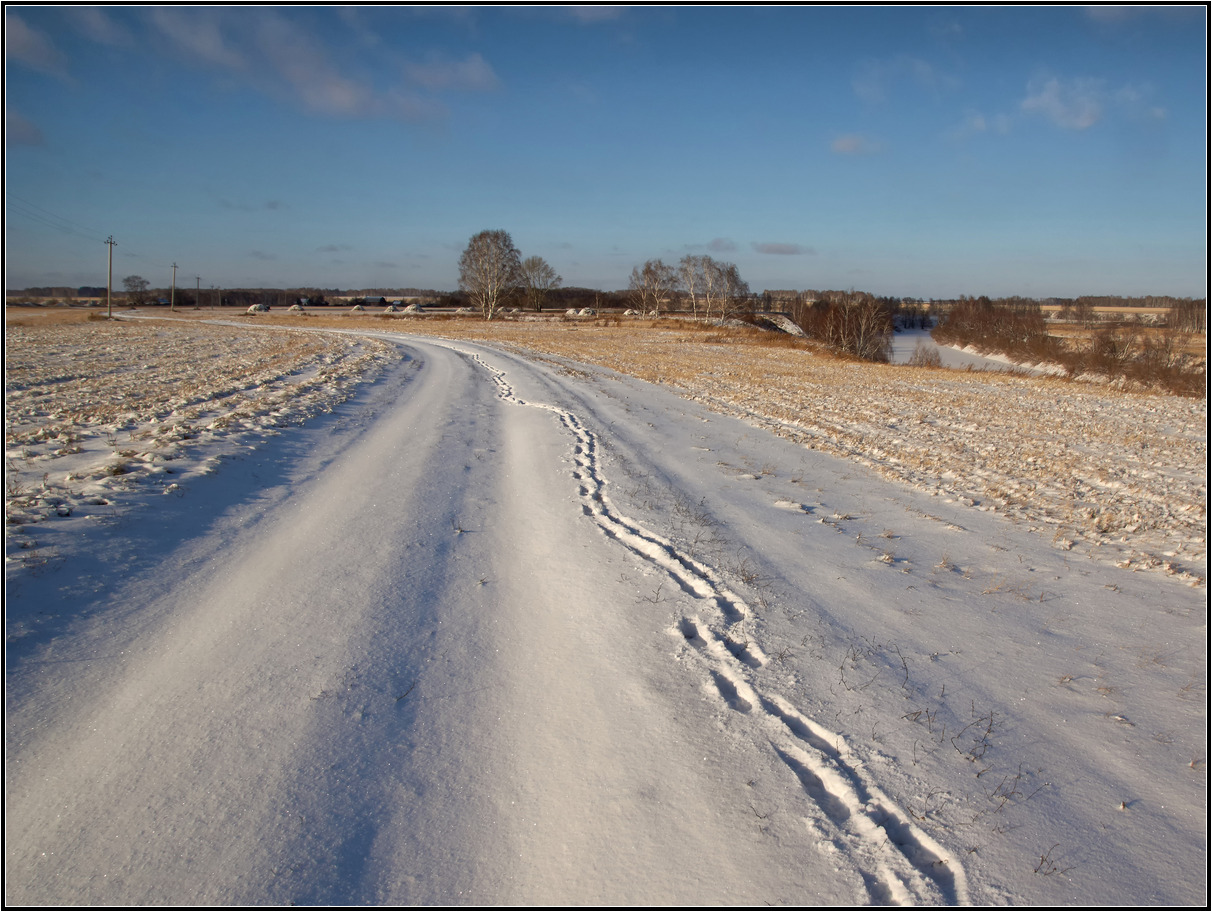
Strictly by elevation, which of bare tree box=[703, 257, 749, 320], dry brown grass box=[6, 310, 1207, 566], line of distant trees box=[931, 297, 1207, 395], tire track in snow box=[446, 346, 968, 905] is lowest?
tire track in snow box=[446, 346, 968, 905]

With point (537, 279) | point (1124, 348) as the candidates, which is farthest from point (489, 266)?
point (1124, 348)

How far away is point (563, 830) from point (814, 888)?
112cm

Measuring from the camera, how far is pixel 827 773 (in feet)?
10.7

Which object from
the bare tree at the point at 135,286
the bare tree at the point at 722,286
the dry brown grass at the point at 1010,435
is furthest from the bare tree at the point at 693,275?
the bare tree at the point at 135,286

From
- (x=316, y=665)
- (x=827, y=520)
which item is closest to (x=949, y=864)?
(x=316, y=665)

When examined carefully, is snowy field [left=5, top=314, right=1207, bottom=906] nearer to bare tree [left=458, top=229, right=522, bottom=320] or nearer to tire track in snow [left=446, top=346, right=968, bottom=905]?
tire track in snow [left=446, top=346, right=968, bottom=905]

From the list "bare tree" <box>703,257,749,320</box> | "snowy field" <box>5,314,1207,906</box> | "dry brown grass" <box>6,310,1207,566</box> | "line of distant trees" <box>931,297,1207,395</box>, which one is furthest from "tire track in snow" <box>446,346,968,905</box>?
"bare tree" <box>703,257,749,320</box>

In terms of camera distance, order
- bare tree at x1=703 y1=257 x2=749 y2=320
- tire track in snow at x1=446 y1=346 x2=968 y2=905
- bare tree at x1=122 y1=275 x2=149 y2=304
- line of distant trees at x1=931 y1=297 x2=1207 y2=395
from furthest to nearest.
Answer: bare tree at x1=122 y1=275 x2=149 y2=304 → bare tree at x1=703 y1=257 x2=749 y2=320 → line of distant trees at x1=931 y1=297 x2=1207 y2=395 → tire track in snow at x1=446 y1=346 x2=968 y2=905

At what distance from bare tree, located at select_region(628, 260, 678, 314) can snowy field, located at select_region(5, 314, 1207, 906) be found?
250 feet

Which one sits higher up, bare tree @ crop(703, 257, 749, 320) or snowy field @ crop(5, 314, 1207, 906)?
bare tree @ crop(703, 257, 749, 320)

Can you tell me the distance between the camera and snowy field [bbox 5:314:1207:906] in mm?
2744

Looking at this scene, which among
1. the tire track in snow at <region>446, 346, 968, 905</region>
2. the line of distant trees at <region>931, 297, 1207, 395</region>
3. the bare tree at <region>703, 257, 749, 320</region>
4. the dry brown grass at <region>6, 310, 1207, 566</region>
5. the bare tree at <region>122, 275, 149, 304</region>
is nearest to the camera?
the tire track in snow at <region>446, 346, 968, 905</region>

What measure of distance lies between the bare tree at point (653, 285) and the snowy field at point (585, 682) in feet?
250

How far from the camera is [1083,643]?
4.75 metres
